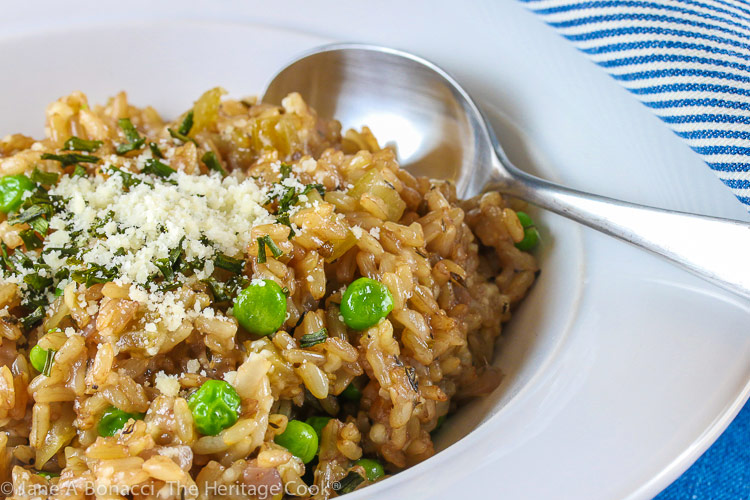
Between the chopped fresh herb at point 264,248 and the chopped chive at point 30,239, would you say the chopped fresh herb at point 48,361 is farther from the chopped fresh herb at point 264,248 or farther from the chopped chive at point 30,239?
the chopped fresh herb at point 264,248

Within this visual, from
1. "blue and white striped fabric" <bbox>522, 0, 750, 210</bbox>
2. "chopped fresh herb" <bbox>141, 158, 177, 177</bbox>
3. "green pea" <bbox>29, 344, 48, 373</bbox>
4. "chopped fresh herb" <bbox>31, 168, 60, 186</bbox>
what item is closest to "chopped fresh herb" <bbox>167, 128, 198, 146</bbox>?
"chopped fresh herb" <bbox>141, 158, 177, 177</bbox>

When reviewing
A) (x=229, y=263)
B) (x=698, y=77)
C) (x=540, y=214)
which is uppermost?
(x=698, y=77)

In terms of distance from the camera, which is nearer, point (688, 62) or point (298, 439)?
point (298, 439)

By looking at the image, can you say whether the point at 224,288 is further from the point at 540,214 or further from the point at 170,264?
the point at 540,214

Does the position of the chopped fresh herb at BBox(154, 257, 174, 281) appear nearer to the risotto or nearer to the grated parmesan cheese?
the risotto

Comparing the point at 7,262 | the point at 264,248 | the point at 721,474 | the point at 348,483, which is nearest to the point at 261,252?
the point at 264,248

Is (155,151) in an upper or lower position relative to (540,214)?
upper

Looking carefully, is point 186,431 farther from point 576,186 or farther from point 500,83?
point 500,83
